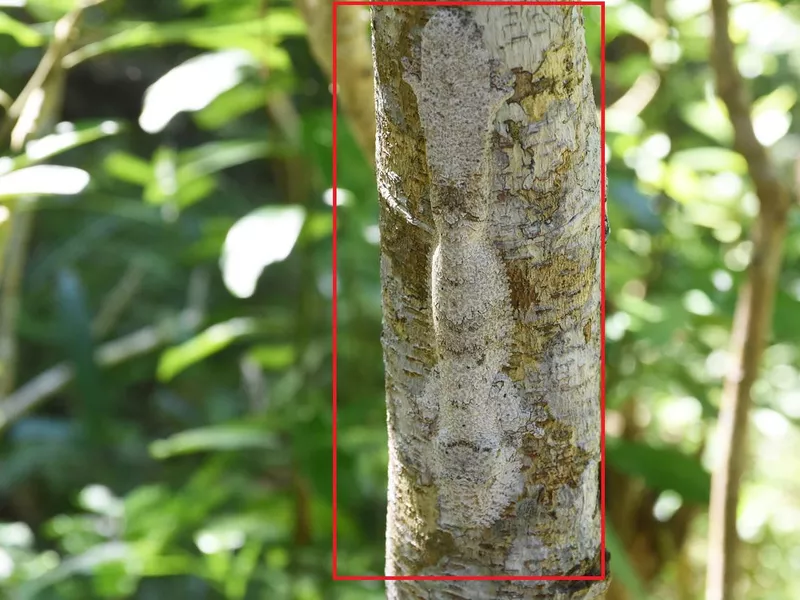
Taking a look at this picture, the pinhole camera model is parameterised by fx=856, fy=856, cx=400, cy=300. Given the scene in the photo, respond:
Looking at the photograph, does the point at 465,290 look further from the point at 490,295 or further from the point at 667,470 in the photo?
the point at 667,470

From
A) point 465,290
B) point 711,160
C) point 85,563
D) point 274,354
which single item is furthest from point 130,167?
point 465,290

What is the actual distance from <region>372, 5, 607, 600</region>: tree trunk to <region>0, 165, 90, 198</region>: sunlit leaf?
211 mm

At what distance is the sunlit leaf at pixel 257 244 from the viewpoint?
603 millimetres

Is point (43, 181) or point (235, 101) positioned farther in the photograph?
point (235, 101)

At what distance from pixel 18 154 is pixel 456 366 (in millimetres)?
367

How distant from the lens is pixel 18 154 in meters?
0.53

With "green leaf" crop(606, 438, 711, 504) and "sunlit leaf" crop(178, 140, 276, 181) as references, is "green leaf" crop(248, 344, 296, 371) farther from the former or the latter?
"green leaf" crop(606, 438, 711, 504)

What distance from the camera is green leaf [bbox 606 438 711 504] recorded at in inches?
28.9

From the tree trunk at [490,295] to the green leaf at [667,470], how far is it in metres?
0.42

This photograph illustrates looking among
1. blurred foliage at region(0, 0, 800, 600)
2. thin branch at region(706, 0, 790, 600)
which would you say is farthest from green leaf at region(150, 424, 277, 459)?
thin branch at region(706, 0, 790, 600)

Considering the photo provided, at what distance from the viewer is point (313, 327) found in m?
0.98

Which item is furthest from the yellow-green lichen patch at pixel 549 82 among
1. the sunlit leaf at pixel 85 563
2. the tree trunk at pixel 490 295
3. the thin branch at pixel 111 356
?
the thin branch at pixel 111 356

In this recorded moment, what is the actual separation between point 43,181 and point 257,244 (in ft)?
0.68

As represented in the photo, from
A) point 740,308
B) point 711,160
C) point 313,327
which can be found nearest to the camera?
point 740,308
